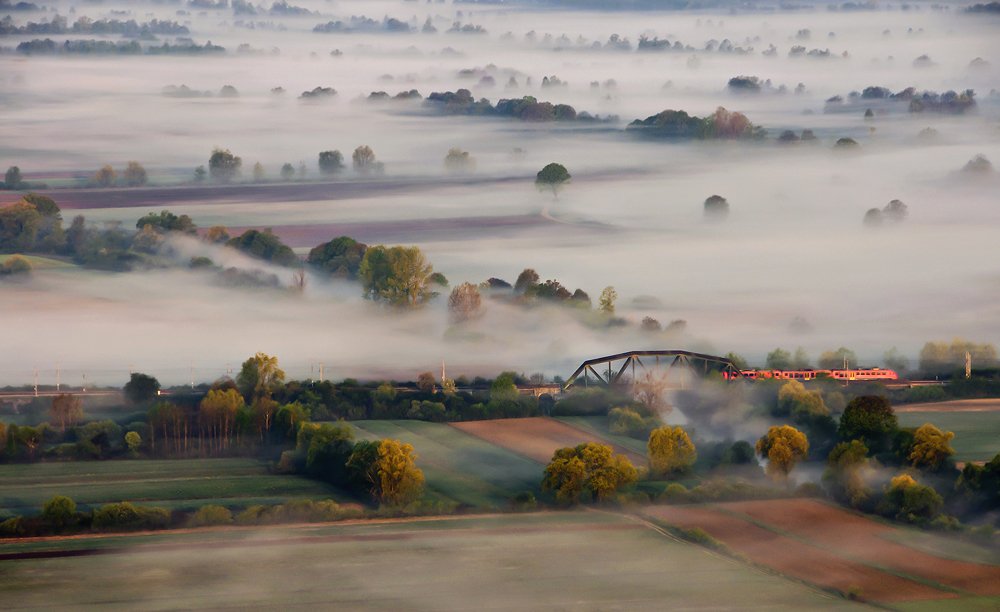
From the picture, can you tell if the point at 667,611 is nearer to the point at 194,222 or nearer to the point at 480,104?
the point at 194,222

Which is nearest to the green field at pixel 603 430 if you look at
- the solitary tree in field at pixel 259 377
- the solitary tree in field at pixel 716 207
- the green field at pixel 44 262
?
the solitary tree in field at pixel 259 377

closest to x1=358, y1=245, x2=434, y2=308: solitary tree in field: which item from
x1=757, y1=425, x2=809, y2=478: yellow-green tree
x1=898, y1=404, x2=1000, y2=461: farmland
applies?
x1=898, y1=404, x2=1000, y2=461: farmland

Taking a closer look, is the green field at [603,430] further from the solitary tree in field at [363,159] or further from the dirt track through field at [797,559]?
the solitary tree in field at [363,159]

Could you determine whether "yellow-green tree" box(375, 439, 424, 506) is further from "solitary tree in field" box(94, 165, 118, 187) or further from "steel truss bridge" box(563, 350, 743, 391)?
"solitary tree in field" box(94, 165, 118, 187)

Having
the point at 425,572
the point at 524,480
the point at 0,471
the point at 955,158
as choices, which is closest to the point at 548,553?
the point at 425,572

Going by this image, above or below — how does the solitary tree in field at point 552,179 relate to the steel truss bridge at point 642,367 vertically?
above

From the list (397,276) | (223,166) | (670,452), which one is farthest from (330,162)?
(670,452)

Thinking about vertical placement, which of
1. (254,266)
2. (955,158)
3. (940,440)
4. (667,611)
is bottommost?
(667,611)
